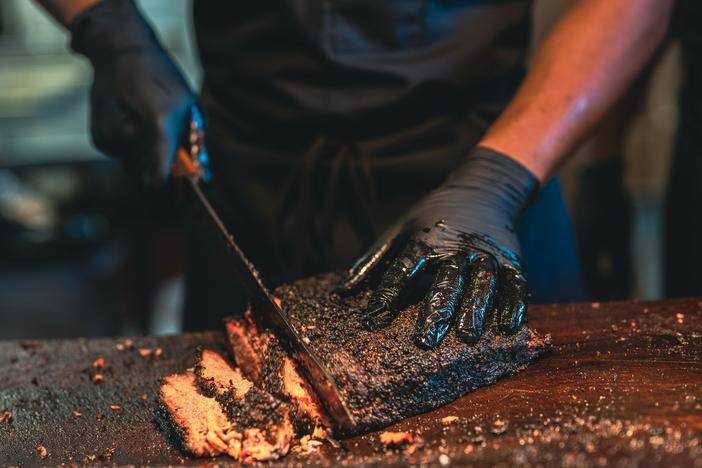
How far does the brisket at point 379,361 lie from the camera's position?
134 cm

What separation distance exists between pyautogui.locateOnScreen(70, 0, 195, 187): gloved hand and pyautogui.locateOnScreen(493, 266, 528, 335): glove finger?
106 cm

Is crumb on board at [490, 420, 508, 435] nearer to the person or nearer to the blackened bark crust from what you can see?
the blackened bark crust

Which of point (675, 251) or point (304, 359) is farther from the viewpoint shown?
point (675, 251)

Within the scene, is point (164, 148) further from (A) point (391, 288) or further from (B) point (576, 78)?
(B) point (576, 78)

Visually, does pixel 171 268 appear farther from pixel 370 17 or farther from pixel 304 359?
pixel 304 359

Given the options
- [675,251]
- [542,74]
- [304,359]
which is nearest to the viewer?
[304,359]

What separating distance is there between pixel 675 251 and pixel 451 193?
179cm

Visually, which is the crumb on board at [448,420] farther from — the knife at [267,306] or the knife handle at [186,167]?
the knife handle at [186,167]

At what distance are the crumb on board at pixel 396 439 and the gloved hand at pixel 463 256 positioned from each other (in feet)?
0.68

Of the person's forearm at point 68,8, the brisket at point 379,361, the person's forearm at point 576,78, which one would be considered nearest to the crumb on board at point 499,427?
the brisket at point 379,361

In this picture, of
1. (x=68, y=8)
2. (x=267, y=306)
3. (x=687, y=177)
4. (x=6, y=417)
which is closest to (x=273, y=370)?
(x=267, y=306)

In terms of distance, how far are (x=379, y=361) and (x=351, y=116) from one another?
0.91 meters

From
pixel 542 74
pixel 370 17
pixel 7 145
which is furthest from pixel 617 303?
pixel 7 145

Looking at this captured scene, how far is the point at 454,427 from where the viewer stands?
1.31 meters
